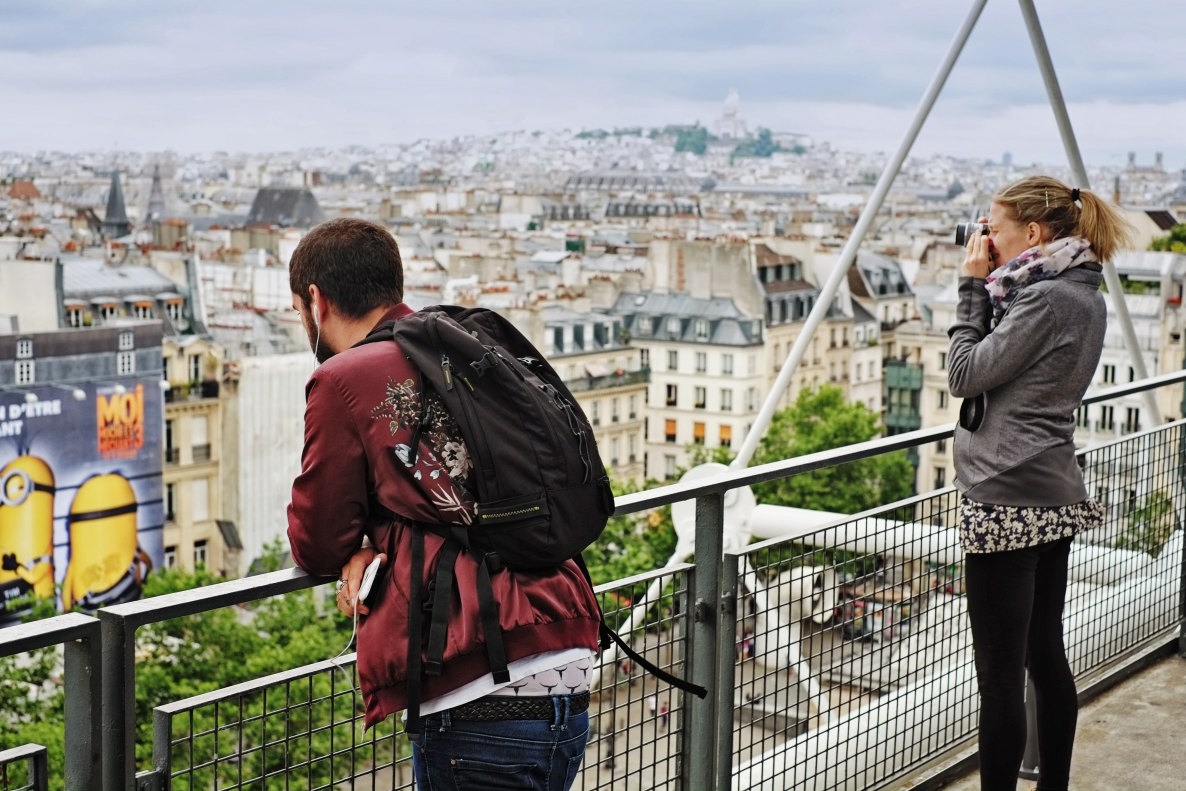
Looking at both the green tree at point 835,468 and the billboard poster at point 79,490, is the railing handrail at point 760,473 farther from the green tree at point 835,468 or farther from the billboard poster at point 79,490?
the billboard poster at point 79,490

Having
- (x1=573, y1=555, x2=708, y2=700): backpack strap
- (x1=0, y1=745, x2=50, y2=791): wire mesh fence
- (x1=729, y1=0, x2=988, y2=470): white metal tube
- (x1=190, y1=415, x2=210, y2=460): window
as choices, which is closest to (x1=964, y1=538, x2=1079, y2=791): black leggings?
(x1=573, y1=555, x2=708, y2=700): backpack strap

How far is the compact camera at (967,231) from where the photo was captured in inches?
108

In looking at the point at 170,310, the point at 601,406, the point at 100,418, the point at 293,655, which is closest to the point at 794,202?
the point at 601,406

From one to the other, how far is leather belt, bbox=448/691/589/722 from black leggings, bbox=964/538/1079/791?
1096 mm

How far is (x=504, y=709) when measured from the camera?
182 centimetres

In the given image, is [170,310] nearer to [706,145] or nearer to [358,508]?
[358,508]

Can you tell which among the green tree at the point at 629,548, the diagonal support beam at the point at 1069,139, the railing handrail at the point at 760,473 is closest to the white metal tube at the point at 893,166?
the diagonal support beam at the point at 1069,139

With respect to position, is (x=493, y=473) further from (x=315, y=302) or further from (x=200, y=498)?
(x=200, y=498)

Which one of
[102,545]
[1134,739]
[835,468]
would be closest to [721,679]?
[1134,739]

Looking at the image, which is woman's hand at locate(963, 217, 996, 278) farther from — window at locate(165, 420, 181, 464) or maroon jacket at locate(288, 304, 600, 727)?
window at locate(165, 420, 181, 464)

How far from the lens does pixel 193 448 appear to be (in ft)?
176

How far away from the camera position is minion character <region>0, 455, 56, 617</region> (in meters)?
46.9

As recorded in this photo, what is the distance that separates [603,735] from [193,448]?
5272 cm

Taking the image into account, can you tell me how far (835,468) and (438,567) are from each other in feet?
141
